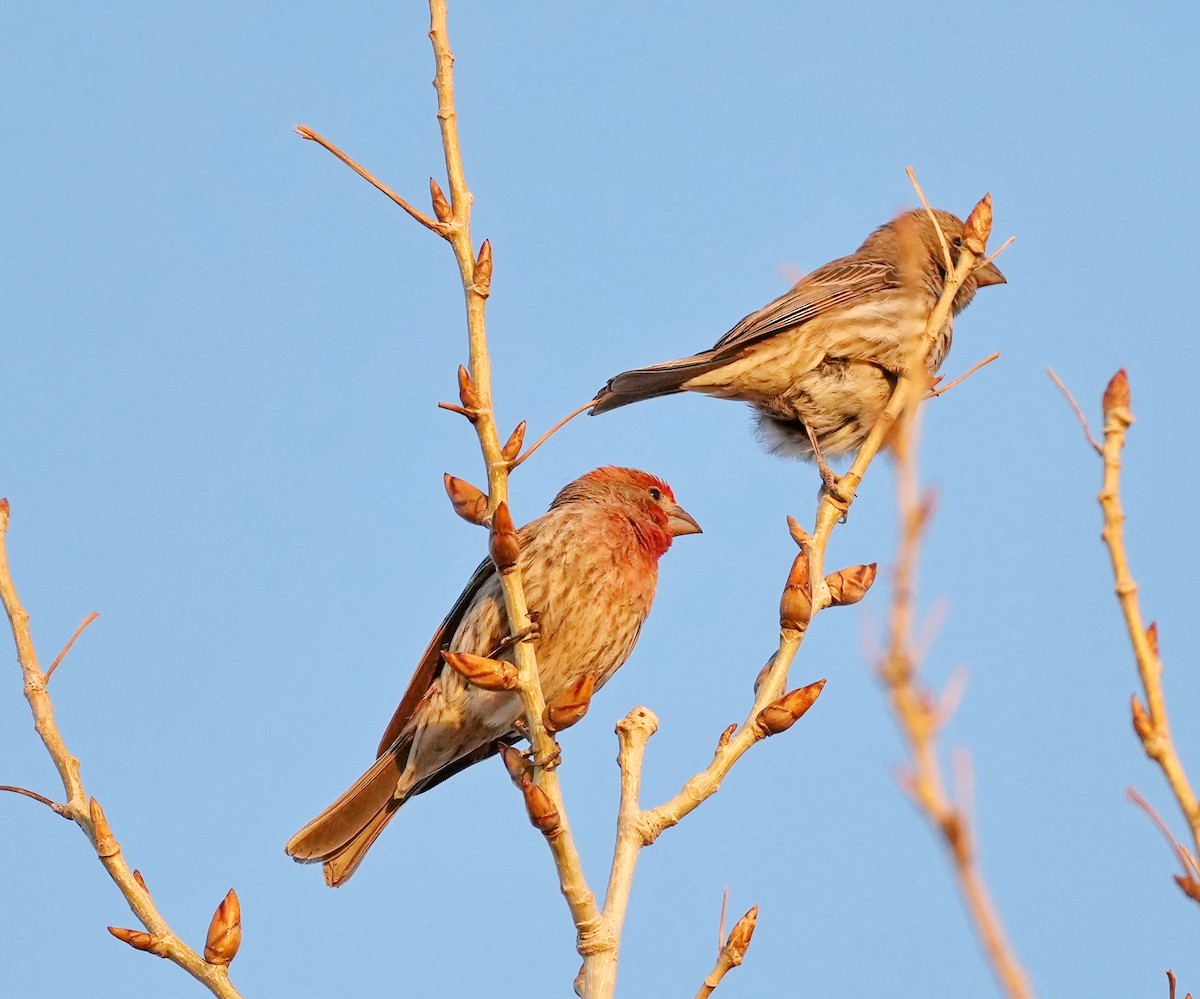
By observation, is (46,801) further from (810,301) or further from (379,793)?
(810,301)

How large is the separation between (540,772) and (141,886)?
1103 mm

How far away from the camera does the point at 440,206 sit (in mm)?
4000

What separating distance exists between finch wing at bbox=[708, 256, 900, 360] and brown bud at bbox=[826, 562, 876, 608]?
3.19m

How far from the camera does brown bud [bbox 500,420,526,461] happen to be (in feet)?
13.0

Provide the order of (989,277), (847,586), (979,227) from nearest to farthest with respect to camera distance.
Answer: (847,586)
(979,227)
(989,277)

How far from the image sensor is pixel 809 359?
7832 mm

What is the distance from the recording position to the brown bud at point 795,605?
4414 mm

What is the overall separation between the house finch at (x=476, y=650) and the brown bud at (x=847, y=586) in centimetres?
Answer: 177

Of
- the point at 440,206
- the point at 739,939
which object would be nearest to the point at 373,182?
the point at 440,206

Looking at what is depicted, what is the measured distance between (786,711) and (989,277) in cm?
570

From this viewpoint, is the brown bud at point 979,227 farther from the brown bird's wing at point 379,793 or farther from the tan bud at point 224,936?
the tan bud at point 224,936

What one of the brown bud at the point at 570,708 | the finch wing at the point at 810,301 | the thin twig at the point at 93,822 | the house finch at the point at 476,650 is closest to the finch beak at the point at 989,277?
the finch wing at the point at 810,301

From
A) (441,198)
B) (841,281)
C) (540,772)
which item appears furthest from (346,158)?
(841,281)

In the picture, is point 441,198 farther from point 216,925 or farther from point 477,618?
point 477,618
